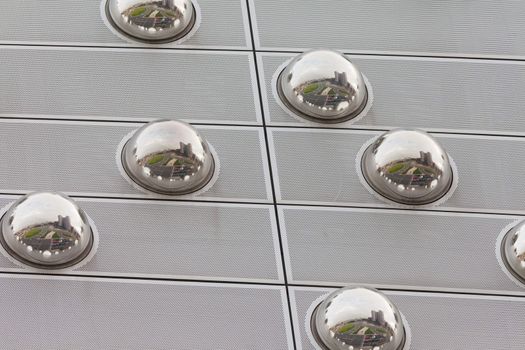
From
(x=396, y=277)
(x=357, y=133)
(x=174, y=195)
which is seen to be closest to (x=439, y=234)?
(x=396, y=277)

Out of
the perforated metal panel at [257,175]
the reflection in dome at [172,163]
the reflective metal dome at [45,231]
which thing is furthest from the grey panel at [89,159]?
the reflective metal dome at [45,231]

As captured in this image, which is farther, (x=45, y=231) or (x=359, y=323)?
(x=45, y=231)

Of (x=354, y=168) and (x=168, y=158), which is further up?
(x=354, y=168)

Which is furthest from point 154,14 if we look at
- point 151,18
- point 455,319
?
point 455,319

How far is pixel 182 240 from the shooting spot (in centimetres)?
652

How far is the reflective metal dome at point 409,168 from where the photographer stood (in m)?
6.77

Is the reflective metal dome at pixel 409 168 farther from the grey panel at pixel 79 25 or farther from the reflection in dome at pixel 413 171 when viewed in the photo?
the grey panel at pixel 79 25

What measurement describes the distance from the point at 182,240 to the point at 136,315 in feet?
1.90

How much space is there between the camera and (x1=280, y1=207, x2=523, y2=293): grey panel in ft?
21.2

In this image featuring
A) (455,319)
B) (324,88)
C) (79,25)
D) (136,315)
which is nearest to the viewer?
(136,315)

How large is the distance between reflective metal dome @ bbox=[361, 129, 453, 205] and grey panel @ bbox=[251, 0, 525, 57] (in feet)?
3.93

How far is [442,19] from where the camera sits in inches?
324

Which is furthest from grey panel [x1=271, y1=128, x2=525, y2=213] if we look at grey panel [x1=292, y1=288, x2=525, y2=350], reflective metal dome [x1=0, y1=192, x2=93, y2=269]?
reflective metal dome [x1=0, y1=192, x2=93, y2=269]

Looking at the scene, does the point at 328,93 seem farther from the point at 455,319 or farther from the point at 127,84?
the point at 455,319
